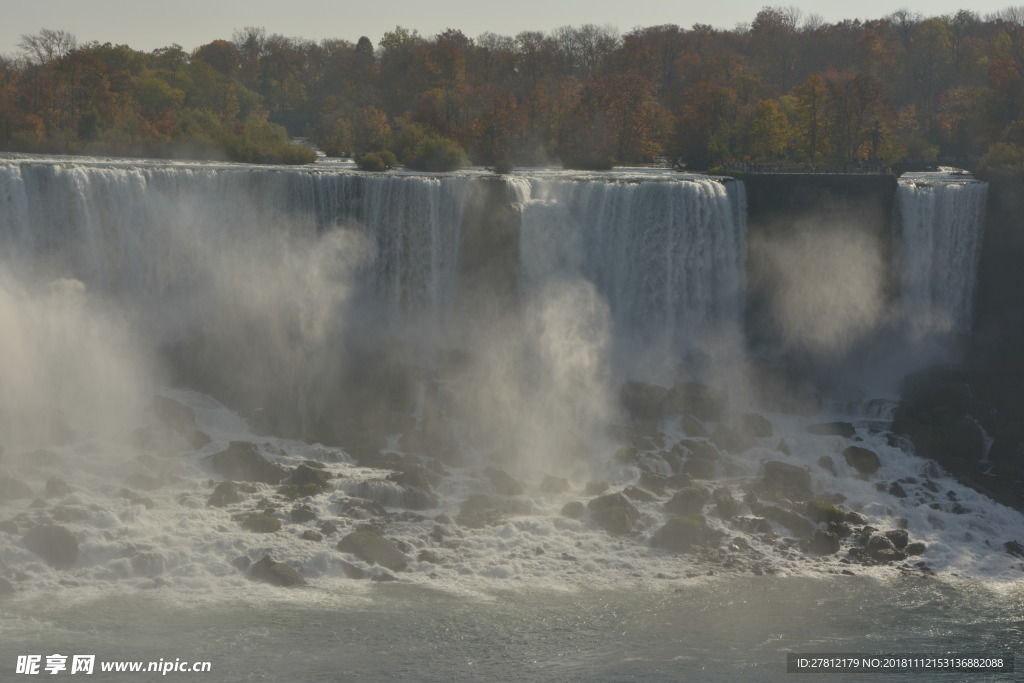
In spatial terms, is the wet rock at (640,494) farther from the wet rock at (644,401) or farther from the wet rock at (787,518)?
the wet rock at (644,401)

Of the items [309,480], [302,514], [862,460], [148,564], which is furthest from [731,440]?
[148,564]

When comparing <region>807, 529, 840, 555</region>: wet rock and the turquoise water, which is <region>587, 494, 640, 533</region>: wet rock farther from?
<region>807, 529, 840, 555</region>: wet rock

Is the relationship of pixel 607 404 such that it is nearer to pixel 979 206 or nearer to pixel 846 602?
pixel 846 602

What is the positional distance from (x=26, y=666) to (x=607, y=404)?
1500 cm

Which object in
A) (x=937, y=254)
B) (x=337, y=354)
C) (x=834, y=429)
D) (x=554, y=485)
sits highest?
(x=937, y=254)

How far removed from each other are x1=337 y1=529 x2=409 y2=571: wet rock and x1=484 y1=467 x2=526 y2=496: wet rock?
3345 millimetres

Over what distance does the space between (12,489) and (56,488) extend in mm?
794

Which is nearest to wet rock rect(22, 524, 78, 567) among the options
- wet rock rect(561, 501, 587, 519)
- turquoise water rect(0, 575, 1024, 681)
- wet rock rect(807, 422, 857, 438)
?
turquoise water rect(0, 575, 1024, 681)

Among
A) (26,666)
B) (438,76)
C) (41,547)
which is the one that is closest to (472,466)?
(41,547)

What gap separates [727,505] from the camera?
23891 millimetres

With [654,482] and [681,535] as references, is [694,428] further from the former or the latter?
[681,535]

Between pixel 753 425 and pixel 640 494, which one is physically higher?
pixel 753 425

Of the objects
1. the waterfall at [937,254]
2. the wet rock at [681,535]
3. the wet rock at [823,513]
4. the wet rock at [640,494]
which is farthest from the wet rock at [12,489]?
the waterfall at [937,254]

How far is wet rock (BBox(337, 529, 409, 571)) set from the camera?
21.4 metres
